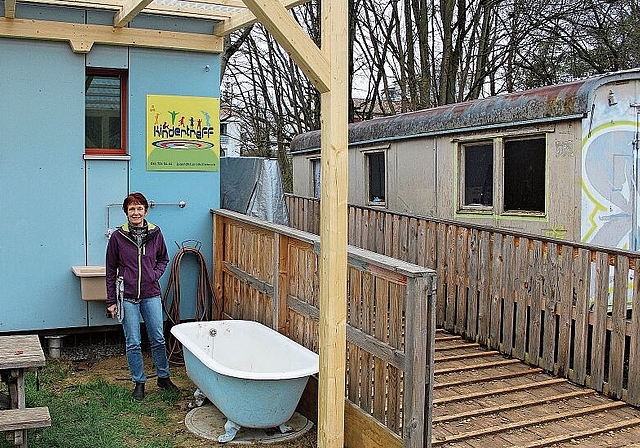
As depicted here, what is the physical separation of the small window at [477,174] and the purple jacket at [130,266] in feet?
11.8

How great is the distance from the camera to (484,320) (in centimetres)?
684

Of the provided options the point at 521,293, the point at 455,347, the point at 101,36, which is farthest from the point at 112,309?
the point at 521,293

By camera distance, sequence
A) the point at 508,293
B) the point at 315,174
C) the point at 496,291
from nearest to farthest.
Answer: the point at 508,293, the point at 496,291, the point at 315,174

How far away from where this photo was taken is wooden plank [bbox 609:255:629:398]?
555 centimetres

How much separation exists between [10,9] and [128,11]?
104cm

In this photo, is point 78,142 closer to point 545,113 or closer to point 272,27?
point 272,27

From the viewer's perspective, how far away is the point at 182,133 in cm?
781

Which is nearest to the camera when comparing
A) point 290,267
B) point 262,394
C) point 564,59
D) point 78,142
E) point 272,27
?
point 272,27

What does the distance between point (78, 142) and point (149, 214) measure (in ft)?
3.29

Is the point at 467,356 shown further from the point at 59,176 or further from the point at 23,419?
the point at 59,176

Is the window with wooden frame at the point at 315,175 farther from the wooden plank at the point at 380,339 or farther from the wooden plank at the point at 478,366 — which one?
the wooden plank at the point at 380,339

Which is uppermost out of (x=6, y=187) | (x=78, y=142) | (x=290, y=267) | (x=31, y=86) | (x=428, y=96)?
(x=428, y=96)

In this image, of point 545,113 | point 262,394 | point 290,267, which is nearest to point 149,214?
point 290,267

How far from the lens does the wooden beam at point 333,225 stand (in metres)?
4.56
